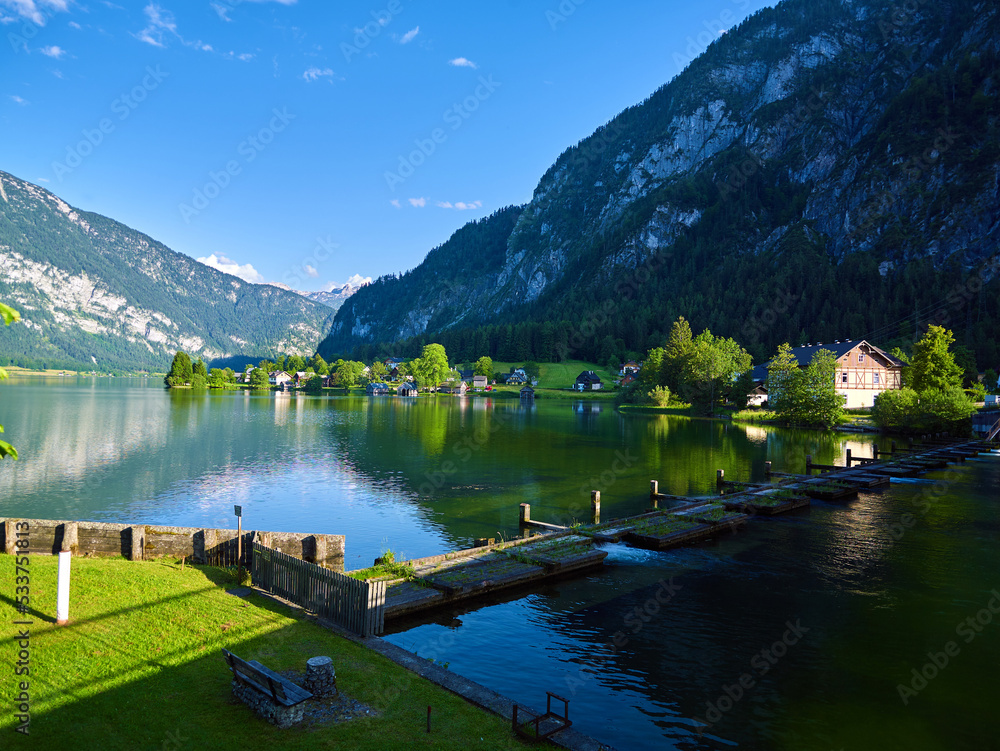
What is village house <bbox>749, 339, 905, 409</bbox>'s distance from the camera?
124 metres

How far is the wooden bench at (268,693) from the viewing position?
1114cm

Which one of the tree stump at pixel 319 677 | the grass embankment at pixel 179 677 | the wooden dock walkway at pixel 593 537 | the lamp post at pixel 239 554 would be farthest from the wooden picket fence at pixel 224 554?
the tree stump at pixel 319 677

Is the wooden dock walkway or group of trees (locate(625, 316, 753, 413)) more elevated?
group of trees (locate(625, 316, 753, 413))

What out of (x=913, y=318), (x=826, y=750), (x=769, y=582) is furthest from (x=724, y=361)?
(x=826, y=750)

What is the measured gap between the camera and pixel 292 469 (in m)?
53.9

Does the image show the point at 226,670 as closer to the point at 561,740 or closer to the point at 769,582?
the point at 561,740

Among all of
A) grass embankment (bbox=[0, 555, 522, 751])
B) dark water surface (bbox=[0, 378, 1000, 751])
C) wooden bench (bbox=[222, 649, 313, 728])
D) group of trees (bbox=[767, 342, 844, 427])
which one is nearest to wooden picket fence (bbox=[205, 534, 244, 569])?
grass embankment (bbox=[0, 555, 522, 751])

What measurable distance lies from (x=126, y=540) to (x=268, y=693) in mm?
14061

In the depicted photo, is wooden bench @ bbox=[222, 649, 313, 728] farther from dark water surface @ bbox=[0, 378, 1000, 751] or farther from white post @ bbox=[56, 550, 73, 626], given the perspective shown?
white post @ bbox=[56, 550, 73, 626]

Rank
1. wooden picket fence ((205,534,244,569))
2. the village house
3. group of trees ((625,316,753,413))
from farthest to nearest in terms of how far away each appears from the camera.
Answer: group of trees ((625,316,753,413)), the village house, wooden picket fence ((205,534,244,569))

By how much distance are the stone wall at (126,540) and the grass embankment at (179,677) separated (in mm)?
2686

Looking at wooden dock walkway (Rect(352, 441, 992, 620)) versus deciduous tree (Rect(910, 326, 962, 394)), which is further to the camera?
deciduous tree (Rect(910, 326, 962, 394))

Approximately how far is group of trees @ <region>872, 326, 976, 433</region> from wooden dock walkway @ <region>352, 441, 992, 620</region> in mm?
40974

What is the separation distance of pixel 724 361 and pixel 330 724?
139258mm
